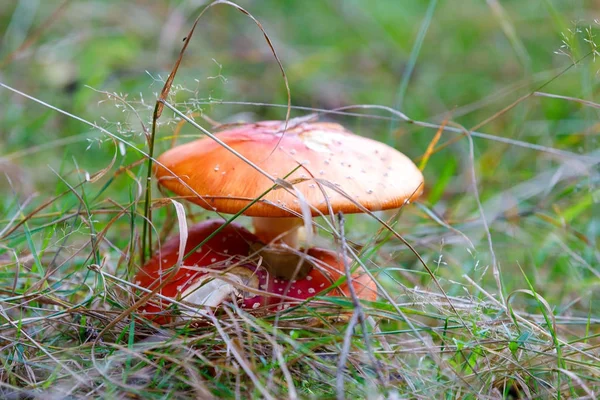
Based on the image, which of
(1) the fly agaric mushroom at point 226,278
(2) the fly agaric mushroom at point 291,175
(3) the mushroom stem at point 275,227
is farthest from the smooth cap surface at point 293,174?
(3) the mushroom stem at point 275,227

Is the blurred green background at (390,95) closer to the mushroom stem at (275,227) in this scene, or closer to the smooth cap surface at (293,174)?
the smooth cap surface at (293,174)

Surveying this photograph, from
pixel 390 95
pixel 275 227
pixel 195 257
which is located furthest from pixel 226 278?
pixel 390 95

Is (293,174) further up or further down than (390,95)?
further up

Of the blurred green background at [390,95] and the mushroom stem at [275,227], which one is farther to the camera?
the blurred green background at [390,95]

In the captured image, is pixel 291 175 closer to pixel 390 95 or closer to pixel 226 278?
pixel 226 278

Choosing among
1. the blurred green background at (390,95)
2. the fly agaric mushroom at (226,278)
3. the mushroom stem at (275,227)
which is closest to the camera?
the fly agaric mushroom at (226,278)

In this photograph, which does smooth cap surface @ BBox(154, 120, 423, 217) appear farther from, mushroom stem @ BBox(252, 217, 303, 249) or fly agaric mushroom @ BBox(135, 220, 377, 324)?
mushroom stem @ BBox(252, 217, 303, 249)

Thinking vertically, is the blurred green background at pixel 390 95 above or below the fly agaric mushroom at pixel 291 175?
below
